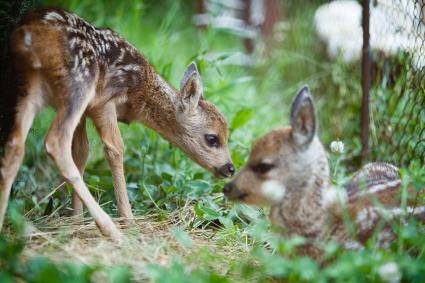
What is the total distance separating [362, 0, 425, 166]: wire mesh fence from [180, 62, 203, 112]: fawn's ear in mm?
1725

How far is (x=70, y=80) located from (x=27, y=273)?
4.50ft

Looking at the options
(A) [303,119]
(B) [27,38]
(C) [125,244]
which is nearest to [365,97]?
(A) [303,119]

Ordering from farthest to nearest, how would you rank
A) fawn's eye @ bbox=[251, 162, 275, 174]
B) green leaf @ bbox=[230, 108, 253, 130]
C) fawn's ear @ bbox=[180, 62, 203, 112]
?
green leaf @ bbox=[230, 108, 253, 130] → fawn's ear @ bbox=[180, 62, 203, 112] → fawn's eye @ bbox=[251, 162, 275, 174]

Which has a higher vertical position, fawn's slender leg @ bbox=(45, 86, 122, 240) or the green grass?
fawn's slender leg @ bbox=(45, 86, 122, 240)

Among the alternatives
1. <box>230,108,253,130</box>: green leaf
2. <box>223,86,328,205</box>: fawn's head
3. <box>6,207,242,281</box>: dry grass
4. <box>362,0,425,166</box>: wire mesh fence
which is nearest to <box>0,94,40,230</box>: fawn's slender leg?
<box>6,207,242,281</box>: dry grass

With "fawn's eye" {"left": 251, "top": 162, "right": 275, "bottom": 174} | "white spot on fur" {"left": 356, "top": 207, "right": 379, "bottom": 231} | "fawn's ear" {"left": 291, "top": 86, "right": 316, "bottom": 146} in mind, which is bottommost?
"white spot on fur" {"left": 356, "top": 207, "right": 379, "bottom": 231}

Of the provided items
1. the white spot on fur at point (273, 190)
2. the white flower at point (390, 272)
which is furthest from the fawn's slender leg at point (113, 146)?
the white flower at point (390, 272)

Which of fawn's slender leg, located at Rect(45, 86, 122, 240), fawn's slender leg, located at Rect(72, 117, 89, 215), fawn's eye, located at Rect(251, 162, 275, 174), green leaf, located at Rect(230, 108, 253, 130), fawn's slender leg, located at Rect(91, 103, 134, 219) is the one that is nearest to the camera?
fawn's eye, located at Rect(251, 162, 275, 174)

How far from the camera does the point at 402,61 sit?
16.6 feet

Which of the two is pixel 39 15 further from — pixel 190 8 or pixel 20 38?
pixel 190 8

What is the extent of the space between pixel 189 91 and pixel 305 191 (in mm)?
1685

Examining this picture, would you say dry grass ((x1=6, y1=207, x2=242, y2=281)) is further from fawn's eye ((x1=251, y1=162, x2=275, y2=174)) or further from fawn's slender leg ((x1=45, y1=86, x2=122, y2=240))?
fawn's eye ((x1=251, y1=162, x2=275, y2=174))

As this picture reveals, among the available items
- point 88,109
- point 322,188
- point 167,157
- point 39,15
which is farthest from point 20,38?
point 167,157

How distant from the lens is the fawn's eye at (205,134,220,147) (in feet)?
15.9
